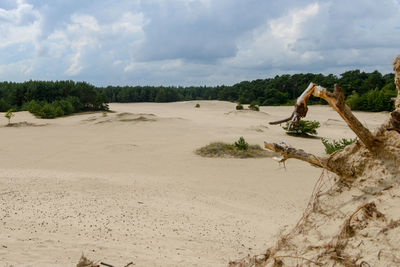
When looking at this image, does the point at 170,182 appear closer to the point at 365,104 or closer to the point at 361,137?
the point at 361,137

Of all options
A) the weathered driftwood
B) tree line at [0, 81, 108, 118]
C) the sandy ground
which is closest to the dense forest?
tree line at [0, 81, 108, 118]

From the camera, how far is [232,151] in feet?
43.9

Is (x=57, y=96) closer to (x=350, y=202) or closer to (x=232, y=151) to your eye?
(x=232, y=151)

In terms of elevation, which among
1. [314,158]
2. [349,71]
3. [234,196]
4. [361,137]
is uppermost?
[349,71]

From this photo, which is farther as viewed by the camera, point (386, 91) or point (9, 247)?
point (386, 91)

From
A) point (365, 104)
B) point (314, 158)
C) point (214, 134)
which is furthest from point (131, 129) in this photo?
point (365, 104)

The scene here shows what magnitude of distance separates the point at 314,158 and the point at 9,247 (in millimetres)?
4241

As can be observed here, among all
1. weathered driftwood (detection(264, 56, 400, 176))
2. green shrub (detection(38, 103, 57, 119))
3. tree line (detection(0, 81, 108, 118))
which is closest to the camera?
weathered driftwood (detection(264, 56, 400, 176))

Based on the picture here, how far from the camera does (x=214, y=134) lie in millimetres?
18188

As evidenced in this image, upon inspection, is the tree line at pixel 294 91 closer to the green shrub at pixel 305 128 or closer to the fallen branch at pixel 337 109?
the green shrub at pixel 305 128

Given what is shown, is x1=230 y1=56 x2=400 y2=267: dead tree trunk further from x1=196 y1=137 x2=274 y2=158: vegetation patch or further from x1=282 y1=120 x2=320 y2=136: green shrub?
x1=282 y1=120 x2=320 y2=136: green shrub

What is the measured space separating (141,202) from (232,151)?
245 inches

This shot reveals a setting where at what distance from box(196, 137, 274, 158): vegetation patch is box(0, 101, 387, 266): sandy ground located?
53cm

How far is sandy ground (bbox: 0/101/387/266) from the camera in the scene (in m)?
5.18
